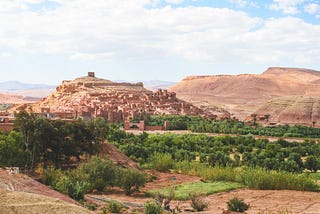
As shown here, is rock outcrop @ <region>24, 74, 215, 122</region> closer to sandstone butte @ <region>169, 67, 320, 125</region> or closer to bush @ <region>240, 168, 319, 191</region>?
sandstone butte @ <region>169, 67, 320, 125</region>

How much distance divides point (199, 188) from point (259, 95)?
406 ft

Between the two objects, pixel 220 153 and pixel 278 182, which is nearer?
pixel 278 182

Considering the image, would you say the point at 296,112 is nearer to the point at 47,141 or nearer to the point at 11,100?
the point at 47,141

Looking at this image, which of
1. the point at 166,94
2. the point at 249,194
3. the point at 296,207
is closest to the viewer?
the point at 296,207

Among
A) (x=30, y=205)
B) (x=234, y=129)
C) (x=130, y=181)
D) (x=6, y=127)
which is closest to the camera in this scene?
(x=30, y=205)

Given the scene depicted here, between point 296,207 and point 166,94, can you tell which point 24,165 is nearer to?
point 296,207

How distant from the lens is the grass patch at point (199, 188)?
20430 millimetres

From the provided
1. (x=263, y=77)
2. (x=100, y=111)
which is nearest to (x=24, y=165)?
(x=100, y=111)

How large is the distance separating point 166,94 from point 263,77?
275 ft

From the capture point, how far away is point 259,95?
468 ft

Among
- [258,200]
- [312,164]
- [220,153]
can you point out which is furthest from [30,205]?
[312,164]

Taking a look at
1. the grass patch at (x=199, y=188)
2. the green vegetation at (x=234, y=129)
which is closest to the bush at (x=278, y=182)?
the grass patch at (x=199, y=188)

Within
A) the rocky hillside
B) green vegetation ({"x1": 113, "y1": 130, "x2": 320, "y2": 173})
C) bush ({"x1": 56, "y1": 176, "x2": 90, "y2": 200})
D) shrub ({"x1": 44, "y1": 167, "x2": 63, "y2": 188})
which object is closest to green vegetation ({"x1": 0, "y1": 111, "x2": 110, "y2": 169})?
shrub ({"x1": 44, "y1": 167, "x2": 63, "y2": 188})

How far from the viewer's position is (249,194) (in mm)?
20672
